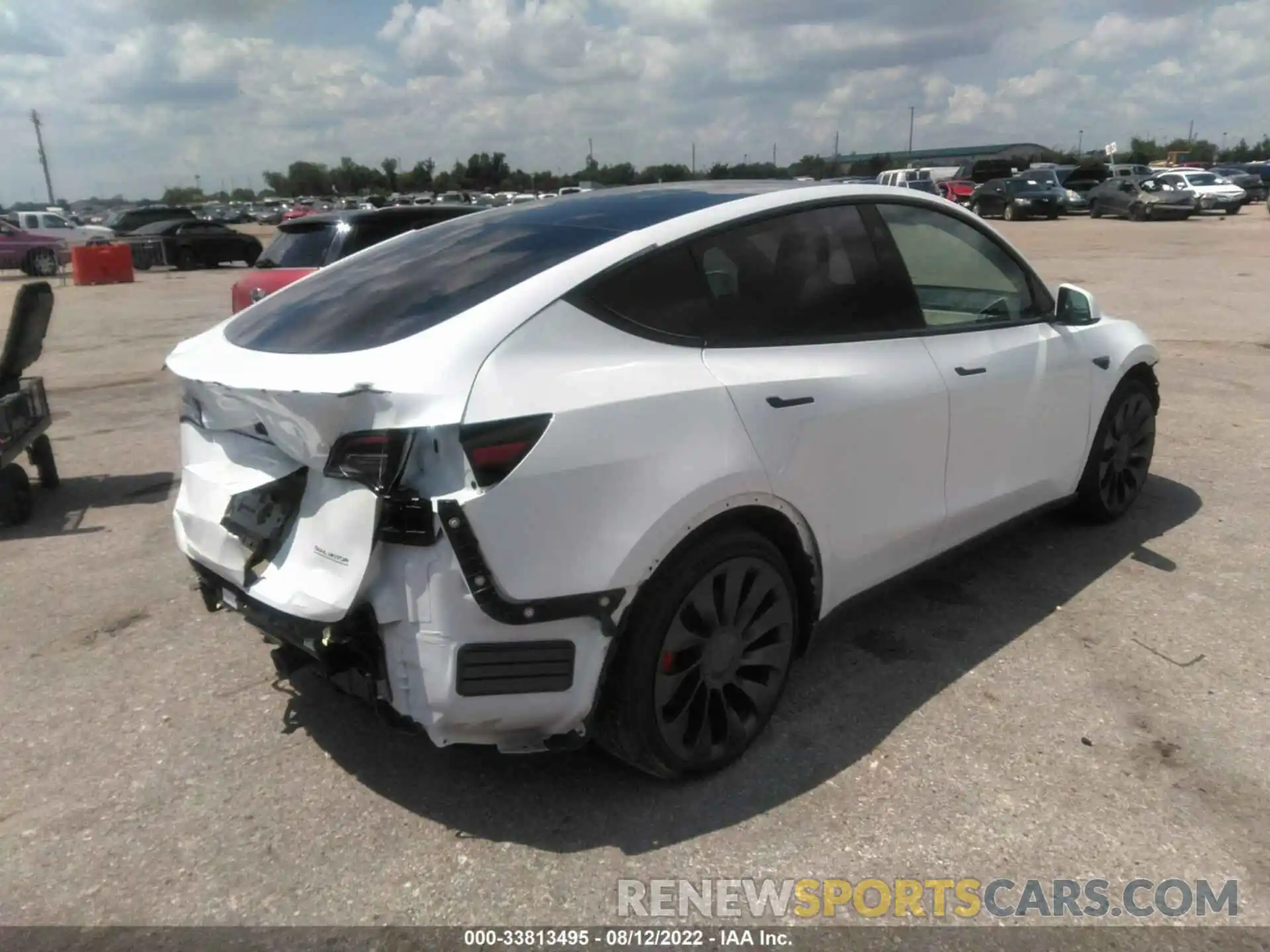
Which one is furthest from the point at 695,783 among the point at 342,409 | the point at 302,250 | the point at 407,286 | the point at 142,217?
the point at 142,217

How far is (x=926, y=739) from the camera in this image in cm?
318

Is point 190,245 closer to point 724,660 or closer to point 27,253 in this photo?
point 27,253

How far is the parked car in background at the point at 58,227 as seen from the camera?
29.0 metres

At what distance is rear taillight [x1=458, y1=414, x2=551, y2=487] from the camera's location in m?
2.31

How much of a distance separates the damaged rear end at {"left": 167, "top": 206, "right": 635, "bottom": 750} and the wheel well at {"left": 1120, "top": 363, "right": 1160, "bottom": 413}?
316 cm

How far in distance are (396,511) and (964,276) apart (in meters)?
2.95

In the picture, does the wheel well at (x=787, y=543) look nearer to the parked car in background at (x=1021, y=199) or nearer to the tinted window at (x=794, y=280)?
the tinted window at (x=794, y=280)

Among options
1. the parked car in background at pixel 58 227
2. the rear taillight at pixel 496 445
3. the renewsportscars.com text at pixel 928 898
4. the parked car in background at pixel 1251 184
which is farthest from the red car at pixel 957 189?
the rear taillight at pixel 496 445

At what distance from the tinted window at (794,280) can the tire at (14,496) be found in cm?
459

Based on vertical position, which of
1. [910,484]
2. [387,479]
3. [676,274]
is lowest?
[910,484]

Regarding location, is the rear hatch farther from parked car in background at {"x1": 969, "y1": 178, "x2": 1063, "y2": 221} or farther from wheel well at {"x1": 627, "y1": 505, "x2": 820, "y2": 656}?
parked car in background at {"x1": 969, "y1": 178, "x2": 1063, "y2": 221}

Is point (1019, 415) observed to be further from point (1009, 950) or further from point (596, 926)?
point (596, 926)

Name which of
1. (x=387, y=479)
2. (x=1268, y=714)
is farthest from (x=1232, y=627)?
(x=387, y=479)

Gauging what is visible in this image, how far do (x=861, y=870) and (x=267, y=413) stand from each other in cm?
202
